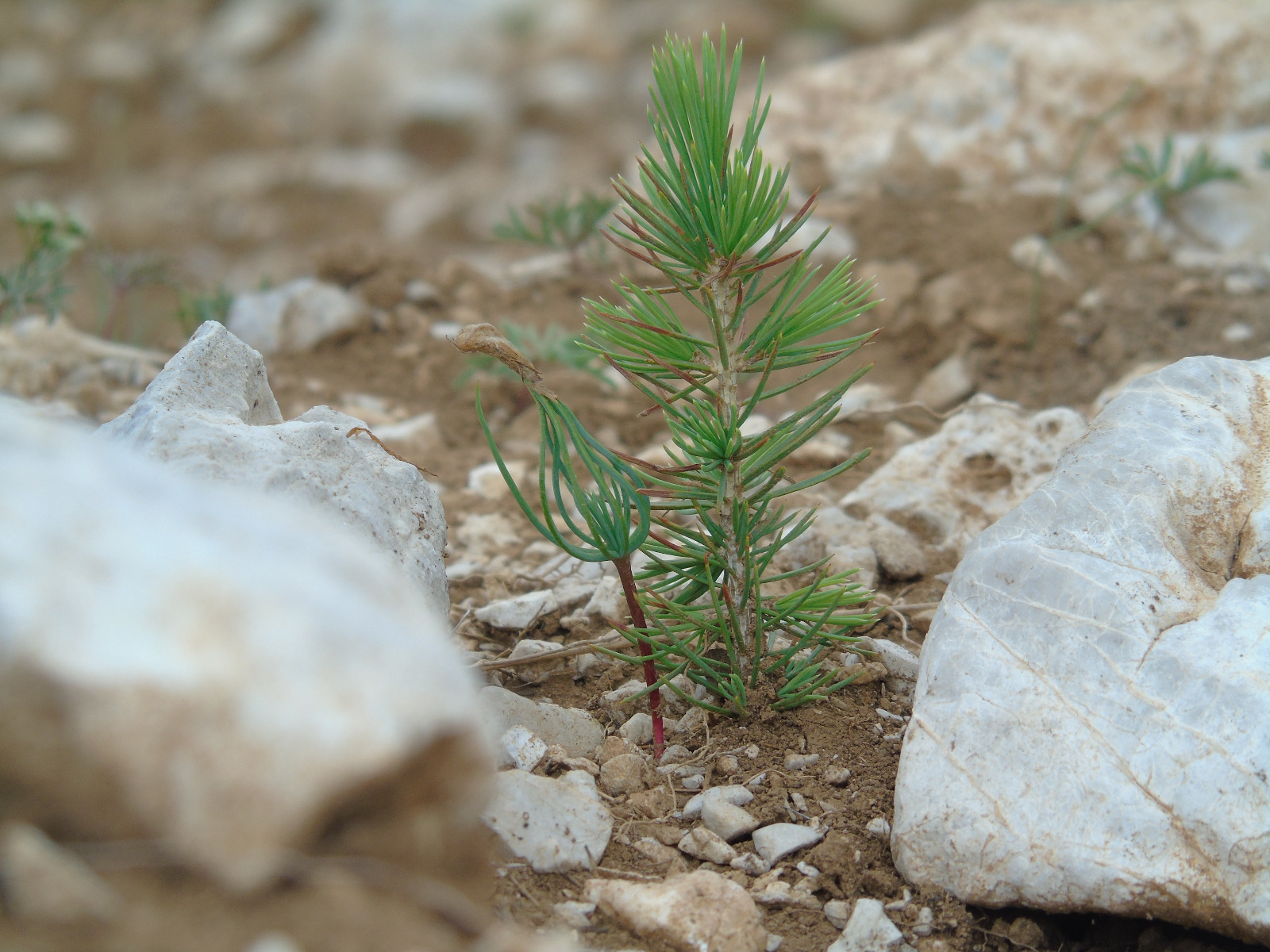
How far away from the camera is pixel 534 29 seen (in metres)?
9.05

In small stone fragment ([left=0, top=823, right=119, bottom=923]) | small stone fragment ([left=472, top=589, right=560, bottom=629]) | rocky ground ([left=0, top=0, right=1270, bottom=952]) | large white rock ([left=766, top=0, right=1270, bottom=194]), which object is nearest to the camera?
small stone fragment ([left=0, top=823, right=119, bottom=923])

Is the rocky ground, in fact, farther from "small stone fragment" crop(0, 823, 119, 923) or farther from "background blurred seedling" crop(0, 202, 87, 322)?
"background blurred seedling" crop(0, 202, 87, 322)

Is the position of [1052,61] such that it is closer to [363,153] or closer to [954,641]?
[954,641]

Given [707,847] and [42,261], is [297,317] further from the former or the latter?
[707,847]

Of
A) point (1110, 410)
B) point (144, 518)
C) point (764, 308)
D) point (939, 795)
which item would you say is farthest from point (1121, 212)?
point (144, 518)

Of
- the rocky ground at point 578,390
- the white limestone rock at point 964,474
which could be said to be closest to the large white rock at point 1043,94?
the rocky ground at point 578,390

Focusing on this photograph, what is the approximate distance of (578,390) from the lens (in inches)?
135

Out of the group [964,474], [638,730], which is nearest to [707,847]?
[638,730]

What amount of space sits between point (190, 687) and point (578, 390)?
8.52 ft

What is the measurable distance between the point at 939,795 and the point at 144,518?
1.13 metres

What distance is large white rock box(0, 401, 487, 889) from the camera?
865 mm

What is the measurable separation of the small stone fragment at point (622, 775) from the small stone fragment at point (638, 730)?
0.10 metres

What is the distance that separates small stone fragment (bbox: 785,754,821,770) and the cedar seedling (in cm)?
10

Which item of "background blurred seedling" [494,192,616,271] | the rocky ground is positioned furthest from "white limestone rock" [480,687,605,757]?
"background blurred seedling" [494,192,616,271]
